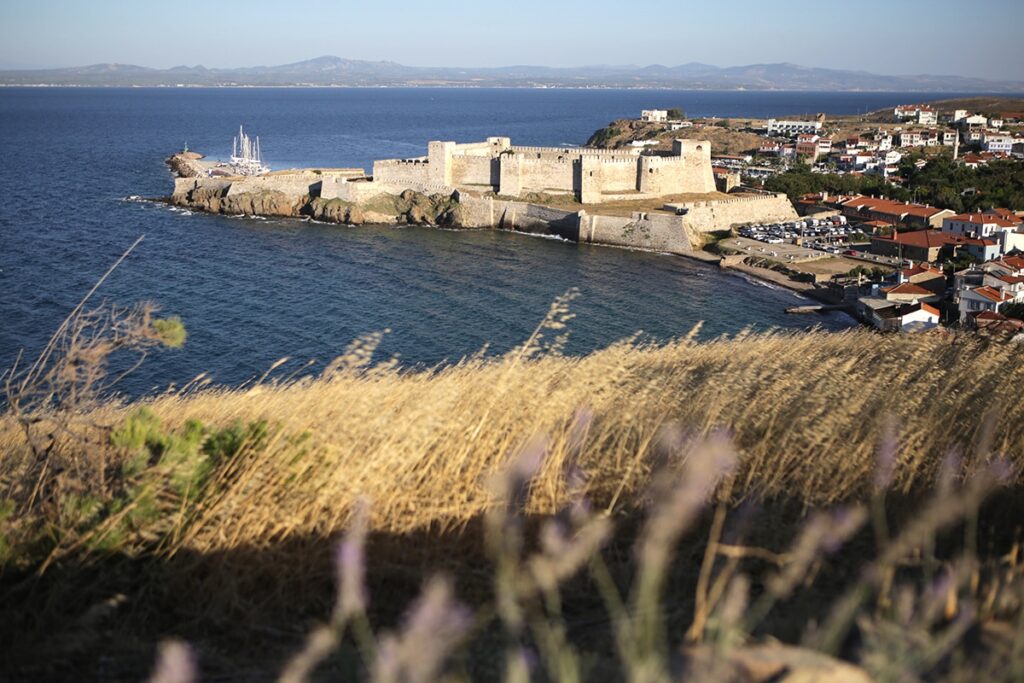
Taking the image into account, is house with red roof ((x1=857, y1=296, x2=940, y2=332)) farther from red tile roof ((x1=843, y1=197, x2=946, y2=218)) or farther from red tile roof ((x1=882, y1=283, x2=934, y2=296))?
red tile roof ((x1=843, y1=197, x2=946, y2=218))

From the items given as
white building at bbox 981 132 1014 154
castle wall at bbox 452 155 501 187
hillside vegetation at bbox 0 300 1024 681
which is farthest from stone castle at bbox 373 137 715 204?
hillside vegetation at bbox 0 300 1024 681

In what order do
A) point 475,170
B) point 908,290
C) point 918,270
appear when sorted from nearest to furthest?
point 908,290 < point 918,270 < point 475,170

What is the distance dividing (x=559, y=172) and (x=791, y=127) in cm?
5824

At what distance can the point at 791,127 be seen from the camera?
8994 cm

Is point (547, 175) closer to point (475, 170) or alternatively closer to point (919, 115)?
point (475, 170)

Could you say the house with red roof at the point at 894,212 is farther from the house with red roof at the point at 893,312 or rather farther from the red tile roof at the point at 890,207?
the house with red roof at the point at 893,312

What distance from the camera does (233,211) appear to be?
4044 cm

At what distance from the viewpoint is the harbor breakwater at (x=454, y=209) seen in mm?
34906

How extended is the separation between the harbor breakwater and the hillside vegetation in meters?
30.2

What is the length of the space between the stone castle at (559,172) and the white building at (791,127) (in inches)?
1930

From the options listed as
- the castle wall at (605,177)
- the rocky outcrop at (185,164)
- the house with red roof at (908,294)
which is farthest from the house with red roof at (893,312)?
the rocky outcrop at (185,164)

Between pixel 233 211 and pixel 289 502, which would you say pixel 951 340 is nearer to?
pixel 289 502

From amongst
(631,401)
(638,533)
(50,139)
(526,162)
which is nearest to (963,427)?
(631,401)

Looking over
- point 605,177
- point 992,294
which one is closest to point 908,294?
point 992,294
